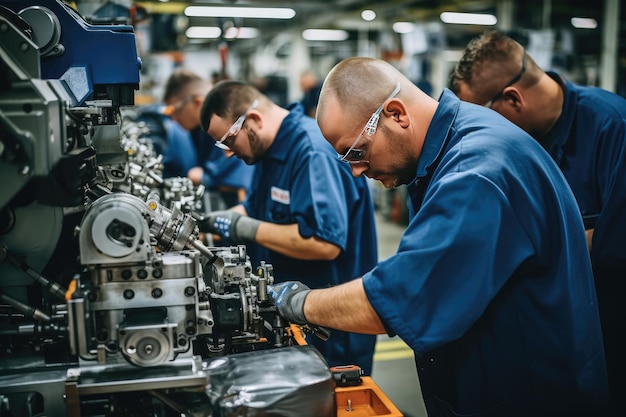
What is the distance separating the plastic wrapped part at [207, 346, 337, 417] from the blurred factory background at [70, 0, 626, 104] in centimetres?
239

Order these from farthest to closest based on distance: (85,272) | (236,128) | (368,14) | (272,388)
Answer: (368,14), (236,128), (85,272), (272,388)

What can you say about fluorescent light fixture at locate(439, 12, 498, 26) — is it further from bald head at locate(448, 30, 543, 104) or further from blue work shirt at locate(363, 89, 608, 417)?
blue work shirt at locate(363, 89, 608, 417)

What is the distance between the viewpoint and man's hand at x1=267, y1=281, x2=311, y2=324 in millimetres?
1598

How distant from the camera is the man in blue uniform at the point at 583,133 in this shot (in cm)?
230

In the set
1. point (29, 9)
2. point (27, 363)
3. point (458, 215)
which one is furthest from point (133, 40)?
point (458, 215)

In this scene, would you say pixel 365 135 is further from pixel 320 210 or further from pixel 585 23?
pixel 585 23

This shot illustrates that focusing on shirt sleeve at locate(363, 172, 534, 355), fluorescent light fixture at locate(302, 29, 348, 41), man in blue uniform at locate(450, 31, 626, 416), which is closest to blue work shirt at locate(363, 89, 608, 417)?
shirt sleeve at locate(363, 172, 534, 355)

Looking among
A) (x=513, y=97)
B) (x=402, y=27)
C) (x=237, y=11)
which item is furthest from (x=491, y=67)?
(x=402, y=27)

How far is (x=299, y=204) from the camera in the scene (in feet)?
8.03

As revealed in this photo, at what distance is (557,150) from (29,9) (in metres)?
2.10

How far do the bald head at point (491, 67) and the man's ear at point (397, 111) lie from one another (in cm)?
108

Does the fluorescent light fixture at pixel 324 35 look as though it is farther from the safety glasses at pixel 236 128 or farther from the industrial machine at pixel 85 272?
the industrial machine at pixel 85 272

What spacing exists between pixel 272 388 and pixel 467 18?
9871mm

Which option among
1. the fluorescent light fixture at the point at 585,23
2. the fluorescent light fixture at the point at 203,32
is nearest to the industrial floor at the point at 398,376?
the fluorescent light fixture at the point at 585,23
